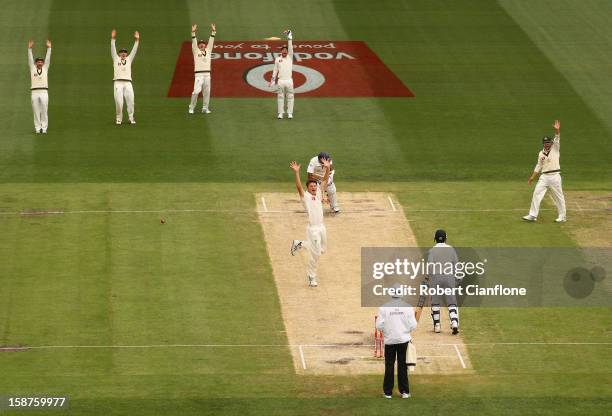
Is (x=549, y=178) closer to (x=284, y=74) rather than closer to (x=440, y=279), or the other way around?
(x=440, y=279)

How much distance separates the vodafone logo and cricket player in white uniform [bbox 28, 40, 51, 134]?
7.36 metres

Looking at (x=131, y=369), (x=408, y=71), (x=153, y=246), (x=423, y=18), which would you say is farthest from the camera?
(x=423, y=18)

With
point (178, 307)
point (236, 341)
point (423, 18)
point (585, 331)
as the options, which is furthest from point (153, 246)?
point (423, 18)

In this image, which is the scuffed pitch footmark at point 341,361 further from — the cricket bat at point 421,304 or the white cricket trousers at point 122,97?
the white cricket trousers at point 122,97

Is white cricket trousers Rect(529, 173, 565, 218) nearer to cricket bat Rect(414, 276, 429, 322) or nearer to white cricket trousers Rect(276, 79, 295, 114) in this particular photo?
cricket bat Rect(414, 276, 429, 322)

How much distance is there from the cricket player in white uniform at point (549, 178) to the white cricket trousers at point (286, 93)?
10147 mm

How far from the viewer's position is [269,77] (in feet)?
152

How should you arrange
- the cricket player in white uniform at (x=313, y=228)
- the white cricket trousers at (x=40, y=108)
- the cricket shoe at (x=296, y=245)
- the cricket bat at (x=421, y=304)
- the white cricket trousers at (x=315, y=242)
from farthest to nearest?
the white cricket trousers at (x=40, y=108)
the cricket shoe at (x=296, y=245)
the white cricket trousers at (x=315, y=242)
the cricket player in white uniform at (x=313, y=228)
the cricket bat at (x=421, y=304)

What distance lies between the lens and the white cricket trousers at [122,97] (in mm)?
41031

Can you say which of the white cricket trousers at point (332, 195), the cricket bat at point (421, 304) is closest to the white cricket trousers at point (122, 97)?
the white cricket trousers at point (332, 195)

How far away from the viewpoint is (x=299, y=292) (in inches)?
1172

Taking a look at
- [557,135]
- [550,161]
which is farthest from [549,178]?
[557,135]

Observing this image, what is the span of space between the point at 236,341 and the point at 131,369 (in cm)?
231

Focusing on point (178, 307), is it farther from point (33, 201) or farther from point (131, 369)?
point (33, 201)
